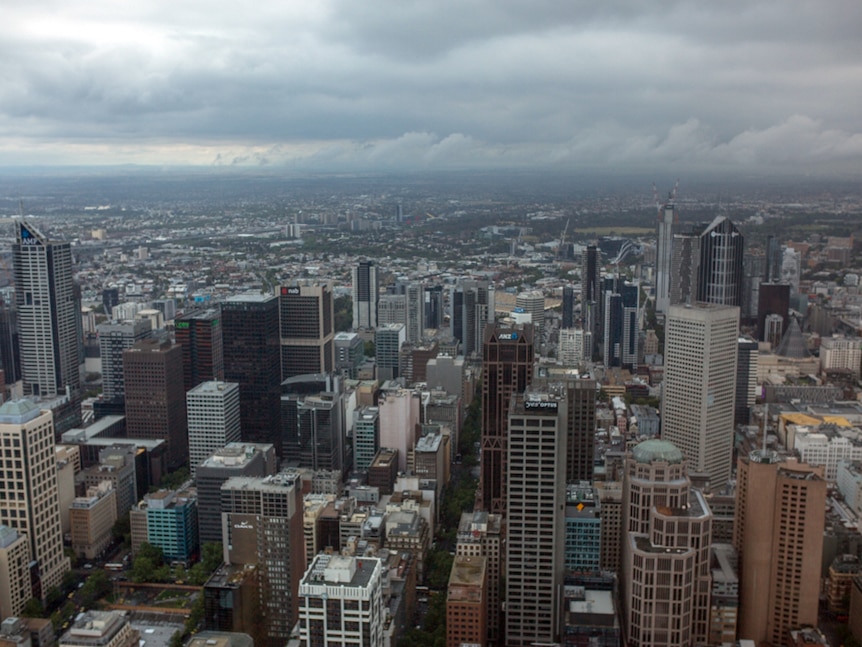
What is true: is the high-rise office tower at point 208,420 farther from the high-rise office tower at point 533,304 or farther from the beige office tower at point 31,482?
the high-rise office tower at point 533,304

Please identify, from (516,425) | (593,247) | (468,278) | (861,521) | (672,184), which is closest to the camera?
(516,425)

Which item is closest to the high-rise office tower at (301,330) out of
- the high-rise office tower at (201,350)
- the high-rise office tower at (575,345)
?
the high-rise office tower at (201,350)

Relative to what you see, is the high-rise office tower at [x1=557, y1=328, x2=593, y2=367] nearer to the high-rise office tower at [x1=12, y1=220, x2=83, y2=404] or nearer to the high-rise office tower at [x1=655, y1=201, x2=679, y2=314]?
the high-rise office tower at [x1=655, y1=201, x2=679, y2=314]

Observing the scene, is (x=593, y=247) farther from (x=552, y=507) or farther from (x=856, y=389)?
(x=552, y=507)

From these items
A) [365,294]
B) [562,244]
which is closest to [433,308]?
[365,294]


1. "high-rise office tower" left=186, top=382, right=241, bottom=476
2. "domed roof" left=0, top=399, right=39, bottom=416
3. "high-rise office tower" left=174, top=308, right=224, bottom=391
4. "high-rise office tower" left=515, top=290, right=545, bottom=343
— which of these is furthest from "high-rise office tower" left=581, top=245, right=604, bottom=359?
"domed roof" left=0, top=399, right=39, bottom=416

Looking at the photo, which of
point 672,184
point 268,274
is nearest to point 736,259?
point 672,184

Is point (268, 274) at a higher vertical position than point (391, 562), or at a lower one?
higher
